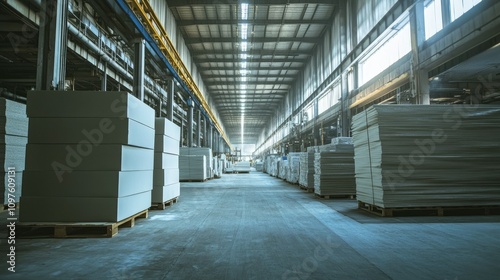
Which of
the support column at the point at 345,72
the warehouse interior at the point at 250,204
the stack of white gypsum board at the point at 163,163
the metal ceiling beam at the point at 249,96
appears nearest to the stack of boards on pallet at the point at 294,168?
the support column at the point at 345,72

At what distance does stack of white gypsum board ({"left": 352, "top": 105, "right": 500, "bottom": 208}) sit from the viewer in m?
5.59

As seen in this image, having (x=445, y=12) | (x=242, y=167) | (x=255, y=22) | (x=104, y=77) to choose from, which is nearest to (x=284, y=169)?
(x=255, y=22)

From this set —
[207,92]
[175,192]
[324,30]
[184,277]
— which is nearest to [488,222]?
[184,277]

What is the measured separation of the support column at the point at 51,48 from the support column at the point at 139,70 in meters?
2.92

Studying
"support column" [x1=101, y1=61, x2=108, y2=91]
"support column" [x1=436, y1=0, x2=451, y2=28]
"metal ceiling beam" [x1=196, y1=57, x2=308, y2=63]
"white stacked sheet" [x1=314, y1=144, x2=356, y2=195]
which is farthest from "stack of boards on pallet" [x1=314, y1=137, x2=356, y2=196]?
"metal ceiling beam" [x1=196, y1=57, x2=308, y2=63]

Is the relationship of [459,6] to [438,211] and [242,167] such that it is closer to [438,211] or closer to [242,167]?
[438,211]

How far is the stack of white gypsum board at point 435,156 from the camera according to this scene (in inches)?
220

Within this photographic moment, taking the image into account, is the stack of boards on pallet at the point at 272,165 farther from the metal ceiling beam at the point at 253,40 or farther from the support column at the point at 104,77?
the support column at the point at 104,77

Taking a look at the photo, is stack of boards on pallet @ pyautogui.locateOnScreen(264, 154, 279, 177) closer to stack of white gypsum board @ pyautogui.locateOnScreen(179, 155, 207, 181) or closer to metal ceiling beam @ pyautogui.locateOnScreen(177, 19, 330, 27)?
stack of white gypsum board @ pyautogui.locateOnScreen(179, 155, 207, 181)

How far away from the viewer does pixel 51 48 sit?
4758 millimetres

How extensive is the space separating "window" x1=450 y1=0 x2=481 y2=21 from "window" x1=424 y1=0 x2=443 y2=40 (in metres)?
0.37

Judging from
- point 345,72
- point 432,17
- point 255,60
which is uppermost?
point 255,60

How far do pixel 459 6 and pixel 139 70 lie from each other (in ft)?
25.4

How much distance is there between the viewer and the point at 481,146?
18.8ft
